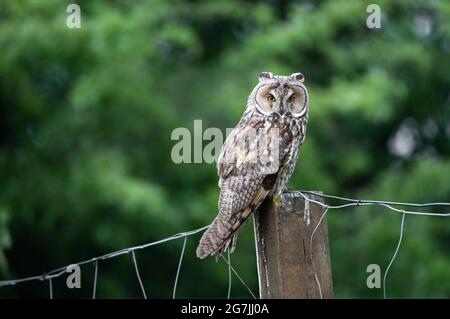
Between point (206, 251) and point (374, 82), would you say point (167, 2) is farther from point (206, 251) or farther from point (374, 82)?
point (206, 251)

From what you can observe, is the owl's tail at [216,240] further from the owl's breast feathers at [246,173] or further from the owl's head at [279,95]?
the owl's head at [279,95]

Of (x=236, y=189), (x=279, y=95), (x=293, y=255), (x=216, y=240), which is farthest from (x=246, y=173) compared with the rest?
(x=293, y=255)

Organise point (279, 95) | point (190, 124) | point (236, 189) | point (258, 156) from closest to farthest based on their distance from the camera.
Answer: point (236, 189), point (258, 156), point (279, 95), point (190, 124)

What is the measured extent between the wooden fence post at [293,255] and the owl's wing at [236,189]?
46 cm

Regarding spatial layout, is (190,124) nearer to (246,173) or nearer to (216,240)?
(246,173)

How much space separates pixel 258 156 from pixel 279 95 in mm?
438

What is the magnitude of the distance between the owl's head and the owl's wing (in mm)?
223

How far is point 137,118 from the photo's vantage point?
10.9 metres

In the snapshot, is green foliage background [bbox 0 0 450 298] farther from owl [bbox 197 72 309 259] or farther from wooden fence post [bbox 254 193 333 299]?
wooden fence post [bbox 254 193 333 299]

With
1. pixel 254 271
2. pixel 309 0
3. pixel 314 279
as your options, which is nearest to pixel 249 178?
pixel 314 279

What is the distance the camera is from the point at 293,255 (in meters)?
3.34

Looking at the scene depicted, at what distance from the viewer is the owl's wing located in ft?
12.8

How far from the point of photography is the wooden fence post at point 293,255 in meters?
3.32

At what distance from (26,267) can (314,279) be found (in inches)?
325
